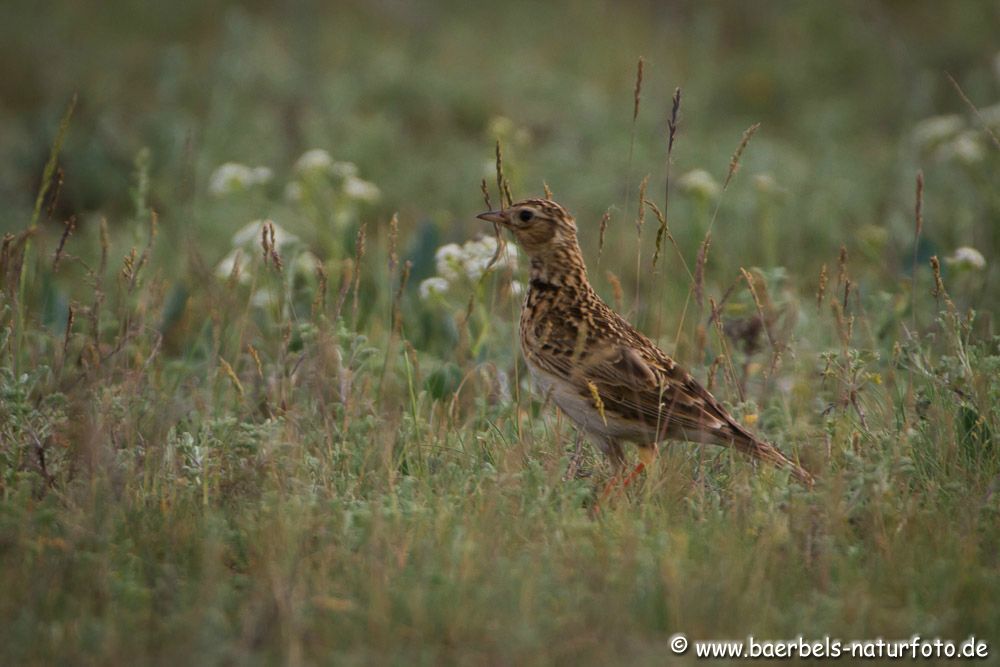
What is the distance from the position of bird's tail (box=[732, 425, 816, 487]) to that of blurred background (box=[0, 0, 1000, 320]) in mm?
2424

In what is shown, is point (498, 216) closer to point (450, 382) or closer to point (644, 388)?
point (450, 382)

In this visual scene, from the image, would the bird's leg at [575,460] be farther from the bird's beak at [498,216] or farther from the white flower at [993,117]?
the white flower at [993,117]

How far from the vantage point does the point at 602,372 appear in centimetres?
486

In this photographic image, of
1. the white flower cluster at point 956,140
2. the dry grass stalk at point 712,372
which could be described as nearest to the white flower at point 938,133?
the white flower cluster at point 956,140

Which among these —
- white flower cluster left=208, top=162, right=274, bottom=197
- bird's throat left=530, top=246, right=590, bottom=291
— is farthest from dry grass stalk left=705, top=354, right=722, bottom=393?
white flower cluster left=208, top=162, right=274, bottom=197

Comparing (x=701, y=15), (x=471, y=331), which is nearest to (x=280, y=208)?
(x=471, y=331)

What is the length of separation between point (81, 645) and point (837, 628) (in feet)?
6.85

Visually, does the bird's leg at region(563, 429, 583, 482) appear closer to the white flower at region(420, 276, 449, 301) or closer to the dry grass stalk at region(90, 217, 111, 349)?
the white flower at region(420, 276, 449, 301)

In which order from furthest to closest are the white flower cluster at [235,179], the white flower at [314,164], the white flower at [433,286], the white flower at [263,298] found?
1. the white flower at [314,164]
2. the white flower cluster at [235,179]
3. the white flower at [263,298]
4. the white flower at [433,286]

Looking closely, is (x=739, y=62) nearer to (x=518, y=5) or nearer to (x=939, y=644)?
(x=518, y=5)

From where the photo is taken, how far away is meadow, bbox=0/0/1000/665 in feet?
11.6

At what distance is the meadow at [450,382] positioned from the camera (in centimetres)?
354

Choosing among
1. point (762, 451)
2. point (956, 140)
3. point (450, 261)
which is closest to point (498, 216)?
point (450, 261)

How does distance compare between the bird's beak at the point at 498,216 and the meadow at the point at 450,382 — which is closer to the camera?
the meadow at the point at 450,382
